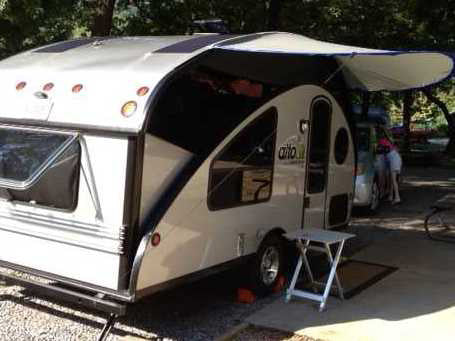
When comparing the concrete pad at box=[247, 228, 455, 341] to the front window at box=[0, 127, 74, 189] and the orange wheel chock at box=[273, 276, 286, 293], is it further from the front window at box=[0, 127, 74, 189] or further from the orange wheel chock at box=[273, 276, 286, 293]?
the front window at box=[0, 127, 74, 189]

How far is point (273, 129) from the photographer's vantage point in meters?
6.09

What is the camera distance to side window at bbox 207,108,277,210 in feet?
17.6

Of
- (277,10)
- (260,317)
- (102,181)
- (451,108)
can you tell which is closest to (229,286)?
(260,317)

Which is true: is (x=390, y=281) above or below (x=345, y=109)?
below

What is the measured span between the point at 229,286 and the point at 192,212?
1730 millimetres

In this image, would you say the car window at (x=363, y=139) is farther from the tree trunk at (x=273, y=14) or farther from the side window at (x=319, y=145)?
the side window at (x=319, y=145)

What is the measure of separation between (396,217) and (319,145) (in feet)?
15.3

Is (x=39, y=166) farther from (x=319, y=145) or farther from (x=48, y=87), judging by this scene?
(x=319, y=145)

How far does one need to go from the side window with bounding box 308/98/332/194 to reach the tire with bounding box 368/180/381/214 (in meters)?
4.25

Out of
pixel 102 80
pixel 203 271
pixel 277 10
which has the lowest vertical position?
pixel 203 271

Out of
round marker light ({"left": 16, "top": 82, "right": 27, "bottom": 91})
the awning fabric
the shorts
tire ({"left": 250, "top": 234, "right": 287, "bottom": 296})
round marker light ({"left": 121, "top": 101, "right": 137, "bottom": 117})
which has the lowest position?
tire ({"left": 250, "top": 234, "right": 287, "bottom": 296})

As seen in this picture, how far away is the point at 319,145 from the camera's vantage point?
705 centimetres

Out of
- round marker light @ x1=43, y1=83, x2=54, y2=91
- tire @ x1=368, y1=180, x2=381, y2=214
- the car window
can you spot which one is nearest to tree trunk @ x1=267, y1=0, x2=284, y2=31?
the car window

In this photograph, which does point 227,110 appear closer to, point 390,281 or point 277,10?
point 390,281
